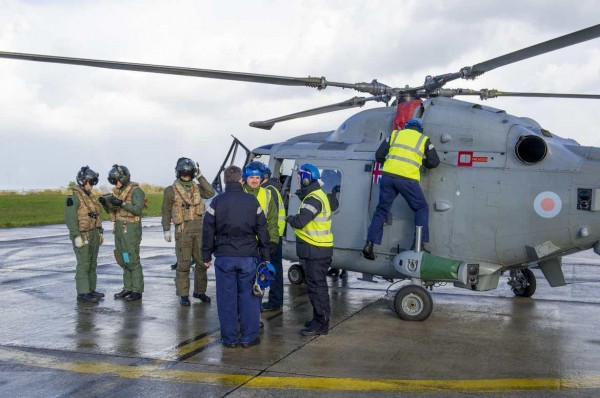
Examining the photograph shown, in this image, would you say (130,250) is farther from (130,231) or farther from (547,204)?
(547,204)

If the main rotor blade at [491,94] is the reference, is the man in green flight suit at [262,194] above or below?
below

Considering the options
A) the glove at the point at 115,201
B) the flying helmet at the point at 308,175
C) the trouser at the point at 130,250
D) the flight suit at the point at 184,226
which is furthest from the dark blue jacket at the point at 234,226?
the trouser at the point at 130,250

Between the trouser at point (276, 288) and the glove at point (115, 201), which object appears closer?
the trouser at point (276, 288)

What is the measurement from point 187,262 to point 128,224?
113 centimetres

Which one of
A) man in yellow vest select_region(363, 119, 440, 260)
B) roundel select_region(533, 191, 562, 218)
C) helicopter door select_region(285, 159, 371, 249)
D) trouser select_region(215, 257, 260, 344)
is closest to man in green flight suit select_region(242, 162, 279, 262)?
helicopter door select_region(285, 159, 371, 249)

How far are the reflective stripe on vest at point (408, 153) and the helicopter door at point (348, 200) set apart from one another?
0.87 metres

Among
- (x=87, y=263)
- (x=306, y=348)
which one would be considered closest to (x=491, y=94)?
(x=306, y=348)

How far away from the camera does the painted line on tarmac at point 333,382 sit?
217 inches

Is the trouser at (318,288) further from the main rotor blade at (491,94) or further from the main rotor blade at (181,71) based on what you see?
the main rotor blade at (491,94)

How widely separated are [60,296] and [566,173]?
7.36 m

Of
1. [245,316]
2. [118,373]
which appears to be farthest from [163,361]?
[245,316]

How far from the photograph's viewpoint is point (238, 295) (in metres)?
7.06

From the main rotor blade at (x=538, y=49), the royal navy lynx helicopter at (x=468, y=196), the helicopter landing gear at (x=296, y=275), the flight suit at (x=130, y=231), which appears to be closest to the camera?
the main rotor blade at (x=538, y=49)

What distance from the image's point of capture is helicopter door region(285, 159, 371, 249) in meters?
8.97
